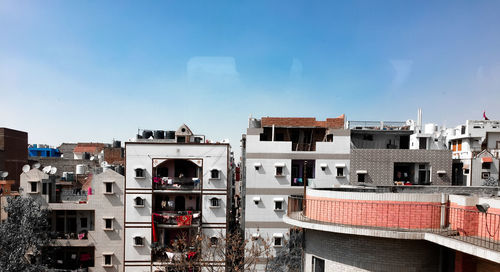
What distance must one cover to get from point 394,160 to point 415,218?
618 inches

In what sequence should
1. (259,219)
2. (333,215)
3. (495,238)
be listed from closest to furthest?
(495,238), (333,215), (259,219)

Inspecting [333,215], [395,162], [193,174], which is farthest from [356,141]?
[333,215]

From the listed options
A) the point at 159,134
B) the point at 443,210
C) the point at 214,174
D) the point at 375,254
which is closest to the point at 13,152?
the point at 159,134

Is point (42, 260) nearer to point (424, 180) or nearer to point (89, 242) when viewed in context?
point (89, 242)

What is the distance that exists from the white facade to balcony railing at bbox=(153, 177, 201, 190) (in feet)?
0.26

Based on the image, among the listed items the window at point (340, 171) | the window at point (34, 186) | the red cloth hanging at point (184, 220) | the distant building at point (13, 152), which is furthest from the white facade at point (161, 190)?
the distant building at point (13, 152)

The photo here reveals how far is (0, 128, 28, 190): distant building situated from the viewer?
91.0 ft

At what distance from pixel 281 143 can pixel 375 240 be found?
568 inches

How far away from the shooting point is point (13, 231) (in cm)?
2039

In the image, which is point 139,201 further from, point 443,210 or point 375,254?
point 443,210

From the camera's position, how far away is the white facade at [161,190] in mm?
22266

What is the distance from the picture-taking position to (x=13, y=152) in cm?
2917

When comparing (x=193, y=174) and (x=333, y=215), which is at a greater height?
(x=333, y=215)

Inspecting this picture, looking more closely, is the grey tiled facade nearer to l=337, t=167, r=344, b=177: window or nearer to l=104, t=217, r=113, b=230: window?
l=337, t=167, r=344, b=177: window
